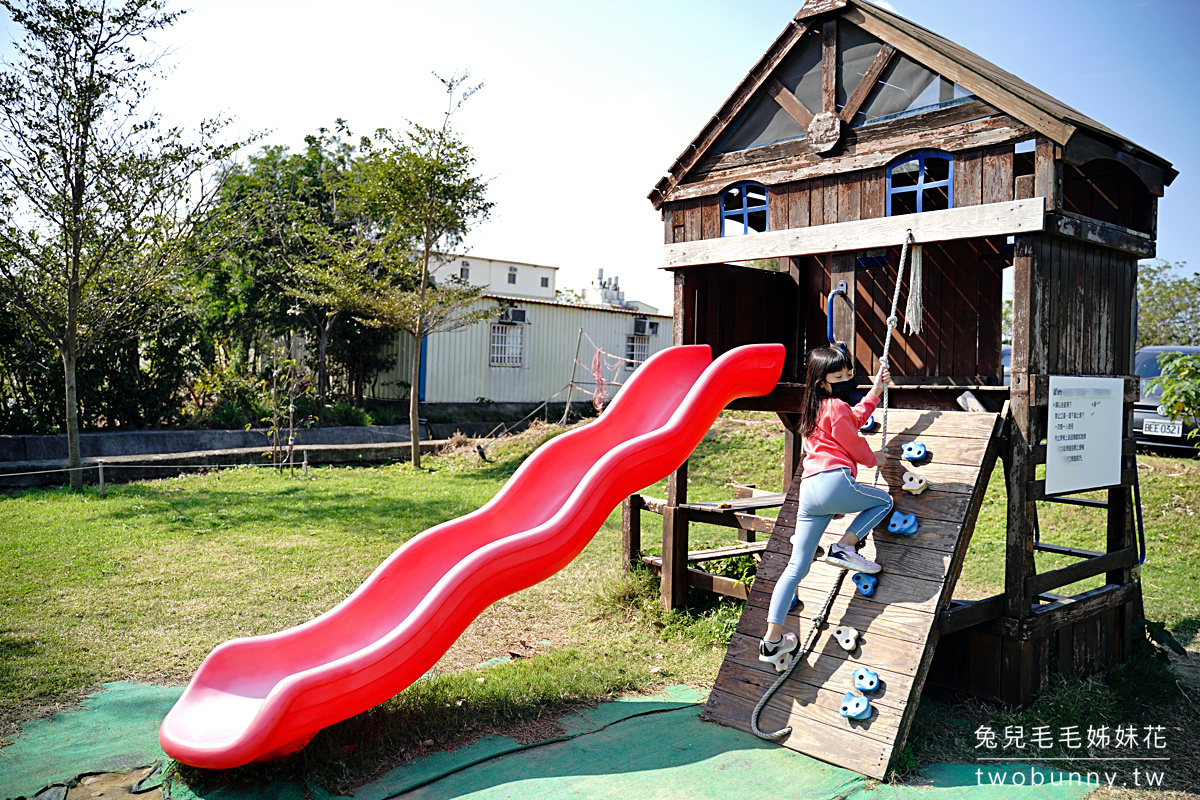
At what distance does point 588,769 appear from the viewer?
449cm

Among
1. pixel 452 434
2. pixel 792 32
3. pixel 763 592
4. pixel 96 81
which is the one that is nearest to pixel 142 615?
pixel 763 592

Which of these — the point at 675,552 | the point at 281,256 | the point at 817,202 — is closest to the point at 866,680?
the point at 675,552

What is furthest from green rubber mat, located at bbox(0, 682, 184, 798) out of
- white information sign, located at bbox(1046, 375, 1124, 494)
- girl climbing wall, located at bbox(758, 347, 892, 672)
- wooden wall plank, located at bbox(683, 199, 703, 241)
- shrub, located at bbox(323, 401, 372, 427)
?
shrub, located at bbox(323, 401, 372, 427)

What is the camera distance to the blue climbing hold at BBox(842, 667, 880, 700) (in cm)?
470

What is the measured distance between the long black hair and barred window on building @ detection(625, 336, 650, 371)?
22440 mm

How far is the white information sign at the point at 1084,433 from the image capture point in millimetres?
5672

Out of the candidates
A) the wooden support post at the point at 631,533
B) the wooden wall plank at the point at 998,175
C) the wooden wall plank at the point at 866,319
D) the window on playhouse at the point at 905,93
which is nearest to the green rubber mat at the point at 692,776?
the wooden support post at the point at 631,533

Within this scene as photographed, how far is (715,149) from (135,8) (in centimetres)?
993

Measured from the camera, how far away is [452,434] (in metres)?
20.9

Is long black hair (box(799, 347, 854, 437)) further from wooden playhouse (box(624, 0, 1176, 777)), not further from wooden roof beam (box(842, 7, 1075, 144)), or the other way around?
wooden roof beam (box(842, 7, 1075, 144))

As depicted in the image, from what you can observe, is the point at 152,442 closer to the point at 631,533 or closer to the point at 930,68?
the point at 631,533

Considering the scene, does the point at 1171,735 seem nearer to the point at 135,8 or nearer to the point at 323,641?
the point at 323,641

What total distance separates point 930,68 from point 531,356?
64.8ft

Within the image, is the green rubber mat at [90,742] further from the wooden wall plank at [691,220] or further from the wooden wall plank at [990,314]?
the wooden wall plank at [990,314]
